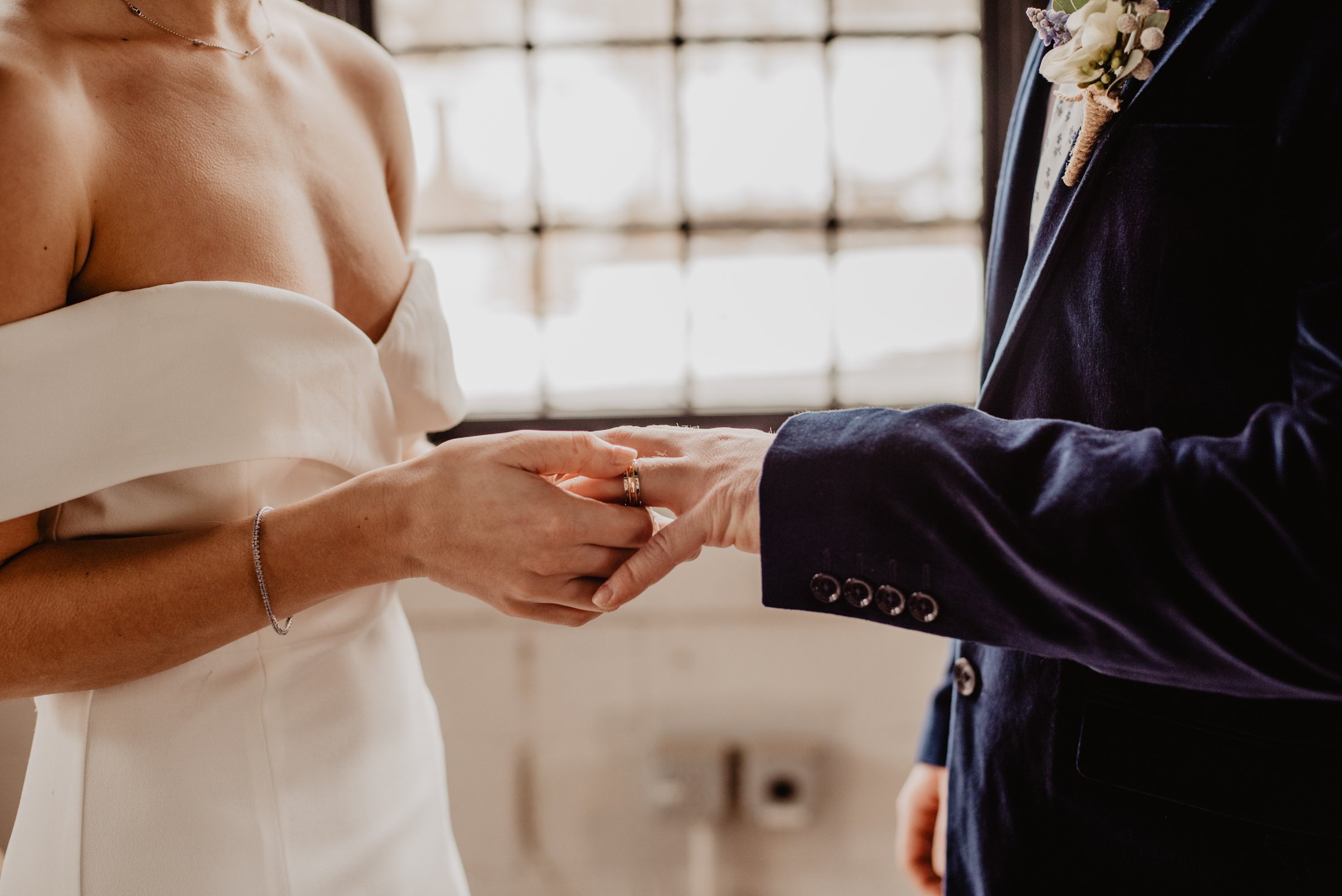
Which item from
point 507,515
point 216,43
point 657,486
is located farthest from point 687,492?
point 216,43

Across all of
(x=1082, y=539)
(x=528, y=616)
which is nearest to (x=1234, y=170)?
(x=1082, y=539)

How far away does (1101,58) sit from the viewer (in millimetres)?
709

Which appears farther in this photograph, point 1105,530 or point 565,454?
point 565,454

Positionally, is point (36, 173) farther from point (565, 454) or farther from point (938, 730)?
point (938, 730)

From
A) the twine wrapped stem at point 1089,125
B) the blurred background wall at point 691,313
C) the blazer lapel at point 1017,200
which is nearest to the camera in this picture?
the twine wrapped stem at point 1089,125

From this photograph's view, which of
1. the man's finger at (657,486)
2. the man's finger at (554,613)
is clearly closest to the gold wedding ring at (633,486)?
the man's finger at (657,486)

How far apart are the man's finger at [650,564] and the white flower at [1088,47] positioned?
0.50 m

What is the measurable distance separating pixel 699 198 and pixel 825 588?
1.42 m

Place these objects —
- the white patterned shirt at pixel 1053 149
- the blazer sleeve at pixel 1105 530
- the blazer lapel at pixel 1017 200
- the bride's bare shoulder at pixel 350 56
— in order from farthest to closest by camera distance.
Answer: the bride's bare shoulder at pixel 350 56 < the blazer lapel at pixel 1017 200 < the white patterned shirt at pixel 1053 149 < the blazer sleeve at pixel 1105 530

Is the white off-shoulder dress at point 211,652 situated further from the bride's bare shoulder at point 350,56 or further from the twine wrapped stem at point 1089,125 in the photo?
the twine wrapped stem at point 1089,125

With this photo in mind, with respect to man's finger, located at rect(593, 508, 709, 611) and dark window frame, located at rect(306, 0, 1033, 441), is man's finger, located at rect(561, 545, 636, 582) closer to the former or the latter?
man's finger, located at rect(593, 508, 709, 611)

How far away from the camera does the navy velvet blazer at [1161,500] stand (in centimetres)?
61

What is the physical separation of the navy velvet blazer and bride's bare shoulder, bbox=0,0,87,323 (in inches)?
24.4

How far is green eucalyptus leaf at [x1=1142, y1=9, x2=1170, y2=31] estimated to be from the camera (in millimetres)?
695
